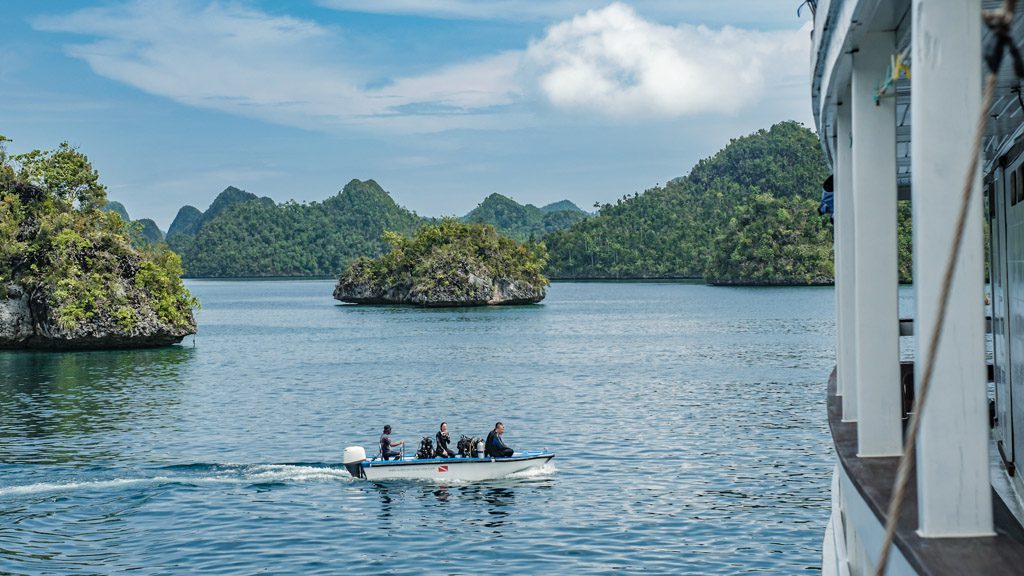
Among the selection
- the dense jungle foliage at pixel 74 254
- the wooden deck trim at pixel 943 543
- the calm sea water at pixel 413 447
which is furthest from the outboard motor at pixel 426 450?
the dense jungle foliage at pixel 74 254

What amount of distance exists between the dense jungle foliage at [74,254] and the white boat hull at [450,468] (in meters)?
45.0

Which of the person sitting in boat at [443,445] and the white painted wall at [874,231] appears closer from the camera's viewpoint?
the white painted wall at [874,231]

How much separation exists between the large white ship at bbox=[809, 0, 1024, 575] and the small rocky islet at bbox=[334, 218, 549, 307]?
125411mm

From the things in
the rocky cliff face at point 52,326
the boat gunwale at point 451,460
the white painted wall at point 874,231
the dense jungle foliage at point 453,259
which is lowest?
the boat gunwale at point 451,460

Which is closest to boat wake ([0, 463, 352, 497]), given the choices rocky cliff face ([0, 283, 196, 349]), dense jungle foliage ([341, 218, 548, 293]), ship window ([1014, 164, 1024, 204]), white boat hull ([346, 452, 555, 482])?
white boat hull ([346, 452, 555, 482])

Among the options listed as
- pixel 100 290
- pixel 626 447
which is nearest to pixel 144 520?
pixel 626 447

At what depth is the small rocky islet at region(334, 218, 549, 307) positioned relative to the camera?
140500 millimetres

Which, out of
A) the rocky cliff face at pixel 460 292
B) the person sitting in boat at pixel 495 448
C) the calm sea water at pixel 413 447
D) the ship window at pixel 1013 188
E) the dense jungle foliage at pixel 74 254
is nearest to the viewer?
the ship window at pixel 1013 188

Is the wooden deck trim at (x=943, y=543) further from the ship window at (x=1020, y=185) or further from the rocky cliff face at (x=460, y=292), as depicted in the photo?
the rocky cliff face at (x=460, y=292)

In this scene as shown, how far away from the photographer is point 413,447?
1309 inches

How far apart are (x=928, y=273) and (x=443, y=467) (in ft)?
67.7

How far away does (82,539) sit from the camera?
68.7 ft

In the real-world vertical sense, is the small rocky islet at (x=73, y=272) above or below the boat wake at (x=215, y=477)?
above

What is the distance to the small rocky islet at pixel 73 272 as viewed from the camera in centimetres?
6600
